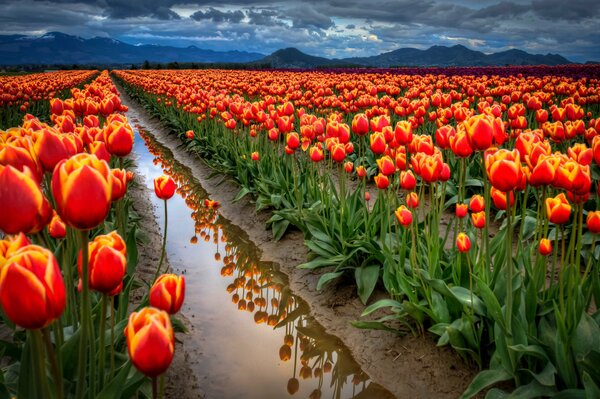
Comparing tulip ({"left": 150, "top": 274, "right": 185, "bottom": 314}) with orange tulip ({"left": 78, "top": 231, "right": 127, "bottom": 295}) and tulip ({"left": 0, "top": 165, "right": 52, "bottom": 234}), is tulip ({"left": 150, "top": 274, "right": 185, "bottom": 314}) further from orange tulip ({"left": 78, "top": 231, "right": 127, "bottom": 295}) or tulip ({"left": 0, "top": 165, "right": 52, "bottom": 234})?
tulip ({"left": 0, "top": 165, "right": 52, "bottom": 234})

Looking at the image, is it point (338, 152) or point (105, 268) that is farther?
point (338, 152)

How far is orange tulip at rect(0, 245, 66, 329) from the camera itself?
1352 millimetres

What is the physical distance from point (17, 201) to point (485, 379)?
2888 millimetres

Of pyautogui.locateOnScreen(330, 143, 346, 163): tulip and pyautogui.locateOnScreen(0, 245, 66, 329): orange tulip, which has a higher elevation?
pyautogui.locateOnScreen(0, 245, 66, 329): orange tulip

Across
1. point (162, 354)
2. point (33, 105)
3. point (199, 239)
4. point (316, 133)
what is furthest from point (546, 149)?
point (33, 105)

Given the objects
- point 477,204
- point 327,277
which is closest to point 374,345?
point 327,277

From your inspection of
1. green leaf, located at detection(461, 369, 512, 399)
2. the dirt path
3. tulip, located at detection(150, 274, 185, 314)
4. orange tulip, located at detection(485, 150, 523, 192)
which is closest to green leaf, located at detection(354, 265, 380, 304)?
the dirt path

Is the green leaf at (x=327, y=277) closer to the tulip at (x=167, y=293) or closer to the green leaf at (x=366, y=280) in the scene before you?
the green leaf at (x=366, y=280)

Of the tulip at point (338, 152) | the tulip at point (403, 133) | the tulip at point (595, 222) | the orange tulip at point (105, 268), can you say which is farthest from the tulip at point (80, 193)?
the tulip at point (338, 152)

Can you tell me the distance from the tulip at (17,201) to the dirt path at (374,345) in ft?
8.32

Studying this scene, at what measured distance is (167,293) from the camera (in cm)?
191

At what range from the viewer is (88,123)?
16.4ft

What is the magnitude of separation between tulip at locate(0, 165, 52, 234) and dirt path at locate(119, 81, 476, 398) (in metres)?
2.54

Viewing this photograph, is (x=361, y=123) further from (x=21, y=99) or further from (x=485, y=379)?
(x=21, y=99)
